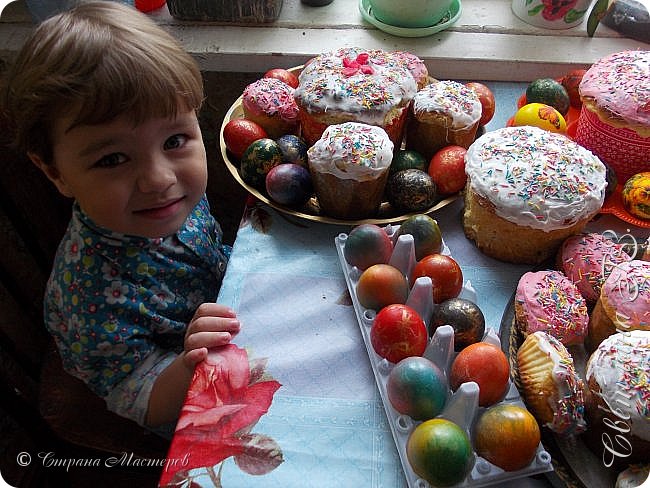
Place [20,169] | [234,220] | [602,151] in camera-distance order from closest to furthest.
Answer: [602,151]
[20,169]
[234,220]

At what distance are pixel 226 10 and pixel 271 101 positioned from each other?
48 cm

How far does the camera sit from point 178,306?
90 centimetres

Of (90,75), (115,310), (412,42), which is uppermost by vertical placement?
(90,75)

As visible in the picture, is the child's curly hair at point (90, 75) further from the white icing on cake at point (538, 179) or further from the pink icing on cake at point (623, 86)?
the pink icing on cake at point (623, 86)

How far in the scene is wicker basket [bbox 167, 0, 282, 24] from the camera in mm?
1315

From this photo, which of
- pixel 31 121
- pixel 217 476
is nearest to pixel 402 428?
pixel 217 476

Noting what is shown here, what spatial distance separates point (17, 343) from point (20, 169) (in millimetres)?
436

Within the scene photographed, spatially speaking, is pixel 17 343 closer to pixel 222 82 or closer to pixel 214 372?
pixel 214 372

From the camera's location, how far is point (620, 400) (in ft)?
1.92

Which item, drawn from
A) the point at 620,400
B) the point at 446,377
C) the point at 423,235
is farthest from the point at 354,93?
the point at 620,400

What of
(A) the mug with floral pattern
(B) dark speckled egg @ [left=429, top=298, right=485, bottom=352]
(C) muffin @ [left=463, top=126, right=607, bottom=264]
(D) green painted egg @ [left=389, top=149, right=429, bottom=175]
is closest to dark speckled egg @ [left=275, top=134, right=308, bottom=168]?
(D) green painted egg @ [left=389, top=149, right=429, bottom=175]

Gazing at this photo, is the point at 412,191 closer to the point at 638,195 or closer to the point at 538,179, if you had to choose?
the point at 538,179

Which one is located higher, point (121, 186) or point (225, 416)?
point (121, 186)

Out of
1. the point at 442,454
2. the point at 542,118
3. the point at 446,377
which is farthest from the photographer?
the point at 542,118
